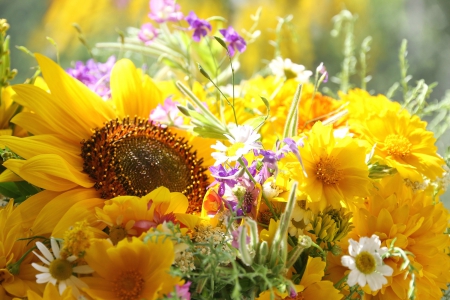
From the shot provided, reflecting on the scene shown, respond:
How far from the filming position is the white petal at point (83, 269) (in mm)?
410

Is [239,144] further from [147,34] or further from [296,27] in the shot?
[296,27]

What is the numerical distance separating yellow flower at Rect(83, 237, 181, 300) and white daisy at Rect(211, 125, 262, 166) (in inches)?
3.2

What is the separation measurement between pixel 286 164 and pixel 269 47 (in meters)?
0.91

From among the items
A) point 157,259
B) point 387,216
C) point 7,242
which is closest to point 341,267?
point 387,216

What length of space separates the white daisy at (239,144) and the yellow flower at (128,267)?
83mm

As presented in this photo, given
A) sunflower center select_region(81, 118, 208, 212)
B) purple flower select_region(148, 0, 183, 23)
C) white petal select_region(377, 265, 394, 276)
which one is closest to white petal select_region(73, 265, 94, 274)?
sunflower center select_region(81, 118, 208, 212)

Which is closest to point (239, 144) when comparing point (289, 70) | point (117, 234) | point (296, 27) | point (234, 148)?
point (234, 148)

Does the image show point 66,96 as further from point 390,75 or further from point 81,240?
point 390,75

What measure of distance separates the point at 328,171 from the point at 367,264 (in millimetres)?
83

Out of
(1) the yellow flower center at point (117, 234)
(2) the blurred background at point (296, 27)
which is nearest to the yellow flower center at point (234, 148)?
(1) the yellow flower center at point (117, 234)

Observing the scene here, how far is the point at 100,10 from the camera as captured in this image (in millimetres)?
1305

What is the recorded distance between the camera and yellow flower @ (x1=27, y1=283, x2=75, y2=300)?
0.39 m

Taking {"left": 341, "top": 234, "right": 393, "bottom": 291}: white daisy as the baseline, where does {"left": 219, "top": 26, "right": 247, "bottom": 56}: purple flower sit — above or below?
above

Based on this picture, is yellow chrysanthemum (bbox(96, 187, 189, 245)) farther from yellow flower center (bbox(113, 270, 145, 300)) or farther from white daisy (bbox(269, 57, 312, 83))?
white daisy (bbox(269, 57, 312, 83))
